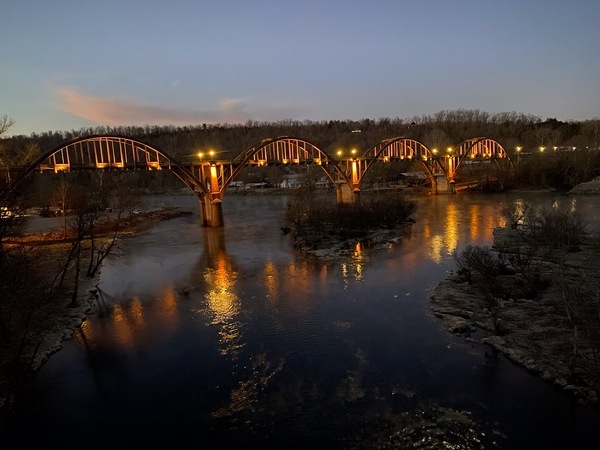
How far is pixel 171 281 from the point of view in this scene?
21.7 meters

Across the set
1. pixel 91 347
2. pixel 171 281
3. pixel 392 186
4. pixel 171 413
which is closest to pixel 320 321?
pixel 171 413

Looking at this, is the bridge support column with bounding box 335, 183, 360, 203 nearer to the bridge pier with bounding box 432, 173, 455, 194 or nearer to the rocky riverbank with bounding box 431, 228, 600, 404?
the bridge pier with bounding box 432, 173, 455, 194

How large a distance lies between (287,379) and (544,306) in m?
9.39

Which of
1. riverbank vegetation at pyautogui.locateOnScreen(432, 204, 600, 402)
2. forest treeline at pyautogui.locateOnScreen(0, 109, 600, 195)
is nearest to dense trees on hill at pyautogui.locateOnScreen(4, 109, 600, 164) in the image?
forest treeline at pyautogui.locateOnScreen(0, 109, 600, 195)

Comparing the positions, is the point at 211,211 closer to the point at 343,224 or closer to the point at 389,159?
the point at 343,224

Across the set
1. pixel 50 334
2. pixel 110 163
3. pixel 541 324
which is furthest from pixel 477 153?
pixel 50 334

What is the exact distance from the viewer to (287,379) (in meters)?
11.2

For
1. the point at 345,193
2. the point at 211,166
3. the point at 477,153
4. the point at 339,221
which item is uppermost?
the point at 477,153

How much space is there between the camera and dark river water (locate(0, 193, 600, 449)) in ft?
29.6

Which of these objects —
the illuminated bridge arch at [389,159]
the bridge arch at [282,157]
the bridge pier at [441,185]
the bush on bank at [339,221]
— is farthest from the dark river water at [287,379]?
the bridge pier at [441,185]

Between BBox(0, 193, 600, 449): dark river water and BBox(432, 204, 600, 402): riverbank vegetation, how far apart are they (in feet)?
2.09

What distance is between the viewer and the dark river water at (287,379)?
9.03 metres

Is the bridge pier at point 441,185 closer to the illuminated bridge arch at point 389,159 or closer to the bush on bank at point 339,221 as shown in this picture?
the illuminated bridge arch at point 389,159

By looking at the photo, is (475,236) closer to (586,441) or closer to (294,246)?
(294,246)
